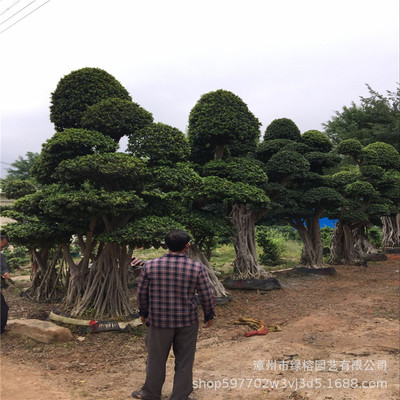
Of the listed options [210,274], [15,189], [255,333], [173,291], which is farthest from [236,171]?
[15,189]

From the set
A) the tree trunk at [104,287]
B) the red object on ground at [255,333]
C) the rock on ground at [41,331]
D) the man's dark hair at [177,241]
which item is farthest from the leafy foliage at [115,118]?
the red object on ground at [255,333]

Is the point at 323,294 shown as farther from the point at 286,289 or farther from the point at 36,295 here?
the point at 36,295

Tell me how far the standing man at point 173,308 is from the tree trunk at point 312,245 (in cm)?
982

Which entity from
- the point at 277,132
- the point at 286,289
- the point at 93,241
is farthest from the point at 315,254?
the point at 93,241

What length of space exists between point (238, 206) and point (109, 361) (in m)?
6.18

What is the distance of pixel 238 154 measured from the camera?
9.27 meters

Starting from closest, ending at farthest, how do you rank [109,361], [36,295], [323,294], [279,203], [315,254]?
1. [109,361]
2. [36,295]
3. [323,294]
4. [279,203]
5. [315,254]

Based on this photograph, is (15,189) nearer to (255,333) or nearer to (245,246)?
(245,246)

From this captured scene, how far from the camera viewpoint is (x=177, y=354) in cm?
320

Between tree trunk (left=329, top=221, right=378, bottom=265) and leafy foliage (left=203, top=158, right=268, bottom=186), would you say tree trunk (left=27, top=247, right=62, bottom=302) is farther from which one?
tree trunk (left=329, top=221, right=378, bottom=265)

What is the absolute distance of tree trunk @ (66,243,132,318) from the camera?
621cm

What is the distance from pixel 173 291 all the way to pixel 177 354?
595mm

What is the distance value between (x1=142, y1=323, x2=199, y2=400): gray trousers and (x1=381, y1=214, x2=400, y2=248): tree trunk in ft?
61.0

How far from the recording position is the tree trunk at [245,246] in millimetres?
9742
